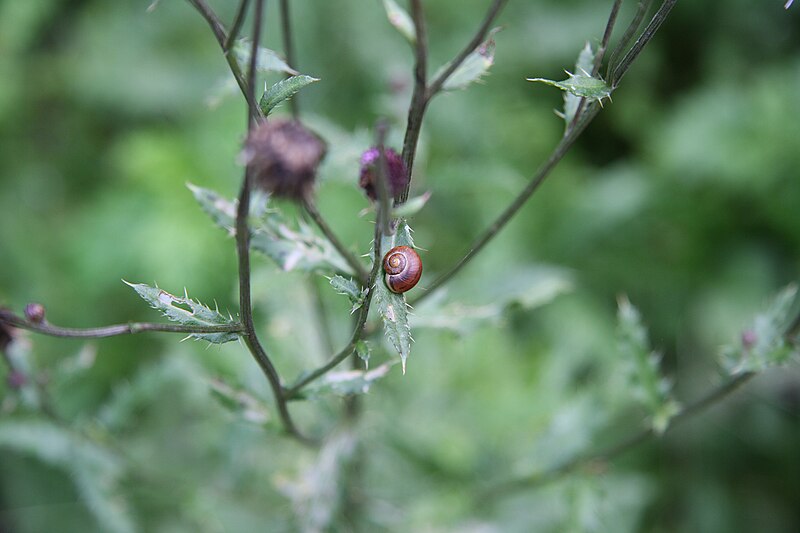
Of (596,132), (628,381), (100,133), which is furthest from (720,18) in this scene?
(100,133)

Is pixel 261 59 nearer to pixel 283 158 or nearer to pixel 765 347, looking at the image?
pixel 283 158

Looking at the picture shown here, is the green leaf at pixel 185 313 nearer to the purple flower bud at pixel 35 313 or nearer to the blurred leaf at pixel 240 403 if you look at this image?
the purple flower bud at pixel 35 313

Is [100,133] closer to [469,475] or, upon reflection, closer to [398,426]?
[398,426]

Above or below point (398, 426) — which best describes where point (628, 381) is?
above

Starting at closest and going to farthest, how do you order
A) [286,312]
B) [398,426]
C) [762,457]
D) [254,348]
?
[254,348] → [286,312] → [398,426] → [762,457]

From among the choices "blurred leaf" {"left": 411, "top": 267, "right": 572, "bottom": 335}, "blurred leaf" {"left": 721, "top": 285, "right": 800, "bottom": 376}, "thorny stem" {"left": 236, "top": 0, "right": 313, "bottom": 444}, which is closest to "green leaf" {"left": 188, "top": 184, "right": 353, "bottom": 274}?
"thorny stem" {"left": 236, "top": 0, "right": 313, "bottom": 444}

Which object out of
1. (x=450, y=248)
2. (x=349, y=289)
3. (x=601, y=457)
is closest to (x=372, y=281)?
(x=349, y=289)
